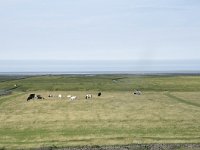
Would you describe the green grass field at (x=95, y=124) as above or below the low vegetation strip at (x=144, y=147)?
above

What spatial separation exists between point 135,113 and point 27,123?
48.9 feet

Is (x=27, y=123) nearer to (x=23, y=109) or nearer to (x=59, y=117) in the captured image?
(x=59, y=117)

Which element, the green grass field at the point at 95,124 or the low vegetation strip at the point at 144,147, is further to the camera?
the green grass field at the point at 95,124

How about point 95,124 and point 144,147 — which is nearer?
point 144,147

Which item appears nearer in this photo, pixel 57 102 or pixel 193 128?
pixel 193 128

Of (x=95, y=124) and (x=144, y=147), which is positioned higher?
(x=95, y=124)

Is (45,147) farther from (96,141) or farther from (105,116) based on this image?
(105,116)

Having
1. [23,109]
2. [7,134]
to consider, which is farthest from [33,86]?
[7,134]

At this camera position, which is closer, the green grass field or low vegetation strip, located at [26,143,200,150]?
low vegetation strip, located at [26,143,200,150]

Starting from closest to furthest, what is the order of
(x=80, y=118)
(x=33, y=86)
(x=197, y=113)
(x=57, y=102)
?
1. (x=80, y=118)
2. (x=197, y=113)
3. (x=57, y=102)
4. (x=33, y=86)

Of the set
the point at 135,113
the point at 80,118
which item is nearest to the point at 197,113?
the point at 135,113

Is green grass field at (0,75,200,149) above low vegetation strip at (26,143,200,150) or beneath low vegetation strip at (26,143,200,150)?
above

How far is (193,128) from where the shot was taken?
136 ft

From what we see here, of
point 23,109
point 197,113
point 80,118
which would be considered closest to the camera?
point 80,118
